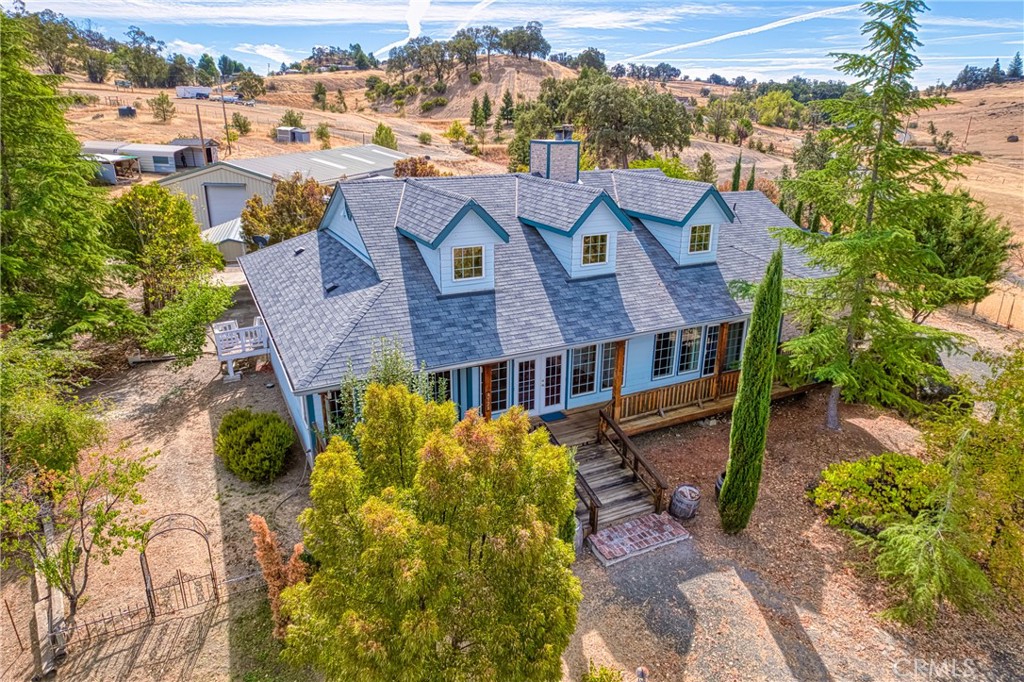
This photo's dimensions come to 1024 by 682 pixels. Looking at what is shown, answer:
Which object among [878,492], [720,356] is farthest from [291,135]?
[878,492]

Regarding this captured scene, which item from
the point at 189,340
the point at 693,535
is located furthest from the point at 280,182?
the point at 693,535

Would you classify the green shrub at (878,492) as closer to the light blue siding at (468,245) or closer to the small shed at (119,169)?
the light blue siding at (468,245)

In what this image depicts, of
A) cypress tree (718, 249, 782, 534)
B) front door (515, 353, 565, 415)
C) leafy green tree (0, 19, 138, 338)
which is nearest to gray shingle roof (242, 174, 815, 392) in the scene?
front door (515, 353, 565, 415)

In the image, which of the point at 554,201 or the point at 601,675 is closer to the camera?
the point at 601,675

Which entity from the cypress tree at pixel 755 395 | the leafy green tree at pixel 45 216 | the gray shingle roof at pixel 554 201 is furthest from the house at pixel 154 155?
the cypress tree at pixel 755 395

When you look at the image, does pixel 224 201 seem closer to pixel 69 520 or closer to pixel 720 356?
pixel 69 520

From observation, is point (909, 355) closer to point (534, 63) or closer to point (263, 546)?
point (263, 546)
